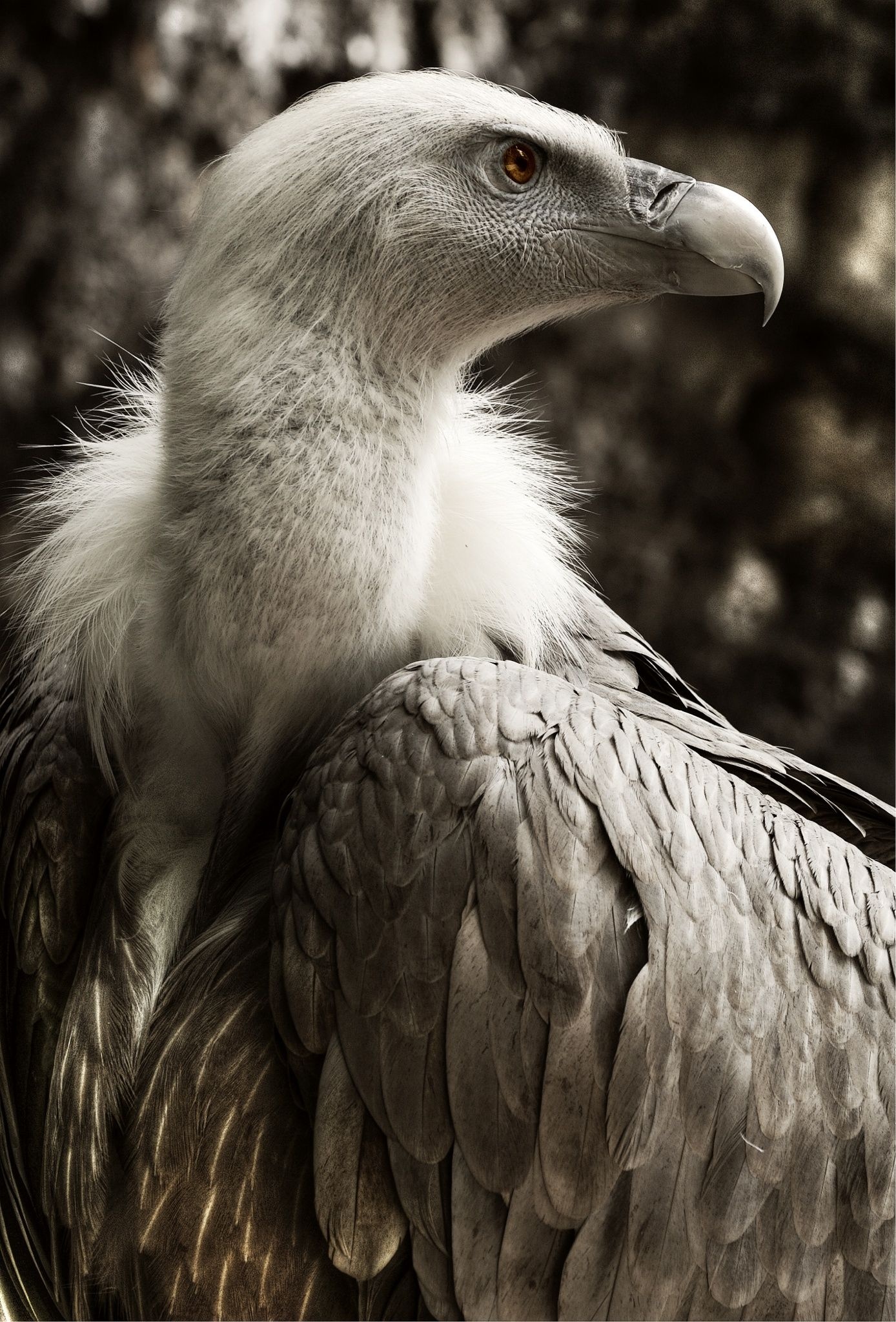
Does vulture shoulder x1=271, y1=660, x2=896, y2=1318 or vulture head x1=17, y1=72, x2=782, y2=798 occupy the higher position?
vulture head x1=17, y1=72, x2=782, y2=798

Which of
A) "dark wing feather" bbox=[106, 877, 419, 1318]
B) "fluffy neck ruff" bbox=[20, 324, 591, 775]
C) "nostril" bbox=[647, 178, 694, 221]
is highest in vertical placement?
"nostril" bbox=[647, 178, 694, 221]

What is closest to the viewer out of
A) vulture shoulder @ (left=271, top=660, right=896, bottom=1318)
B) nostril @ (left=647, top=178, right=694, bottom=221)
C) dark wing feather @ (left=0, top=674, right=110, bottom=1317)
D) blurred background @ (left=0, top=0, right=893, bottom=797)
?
vulture shoulder @ (left=271, top=660, right=896, bottom=1318)

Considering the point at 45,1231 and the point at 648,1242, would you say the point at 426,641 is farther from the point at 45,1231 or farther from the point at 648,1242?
the point at 45,1231

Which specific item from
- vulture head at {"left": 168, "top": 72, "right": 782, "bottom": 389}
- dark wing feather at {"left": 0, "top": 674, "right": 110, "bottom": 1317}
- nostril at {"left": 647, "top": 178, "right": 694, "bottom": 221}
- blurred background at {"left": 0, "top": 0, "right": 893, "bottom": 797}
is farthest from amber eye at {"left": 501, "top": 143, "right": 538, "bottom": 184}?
blurred background at {"left": 0, "top": 0, "right": 893, "bottom": 797}

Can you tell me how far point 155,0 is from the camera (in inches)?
101

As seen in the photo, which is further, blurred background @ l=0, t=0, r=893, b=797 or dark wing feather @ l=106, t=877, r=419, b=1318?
blurred background @ l=0, t=0, r=893, b=797

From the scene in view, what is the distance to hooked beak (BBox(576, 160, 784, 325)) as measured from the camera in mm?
1427

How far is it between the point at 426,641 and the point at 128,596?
1.12ft

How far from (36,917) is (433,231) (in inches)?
35.4

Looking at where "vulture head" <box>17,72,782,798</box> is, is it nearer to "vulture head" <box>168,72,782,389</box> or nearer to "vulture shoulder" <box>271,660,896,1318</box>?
"vulture head" <box>168,72,782,389</box>

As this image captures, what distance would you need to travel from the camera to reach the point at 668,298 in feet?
9.23

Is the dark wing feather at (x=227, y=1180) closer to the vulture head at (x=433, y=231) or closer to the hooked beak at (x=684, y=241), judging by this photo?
the vulture head at (x=433, y=231)

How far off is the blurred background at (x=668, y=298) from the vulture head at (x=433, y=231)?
1.11 m

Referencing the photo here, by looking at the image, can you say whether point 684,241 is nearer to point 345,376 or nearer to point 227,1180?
point 345,376
